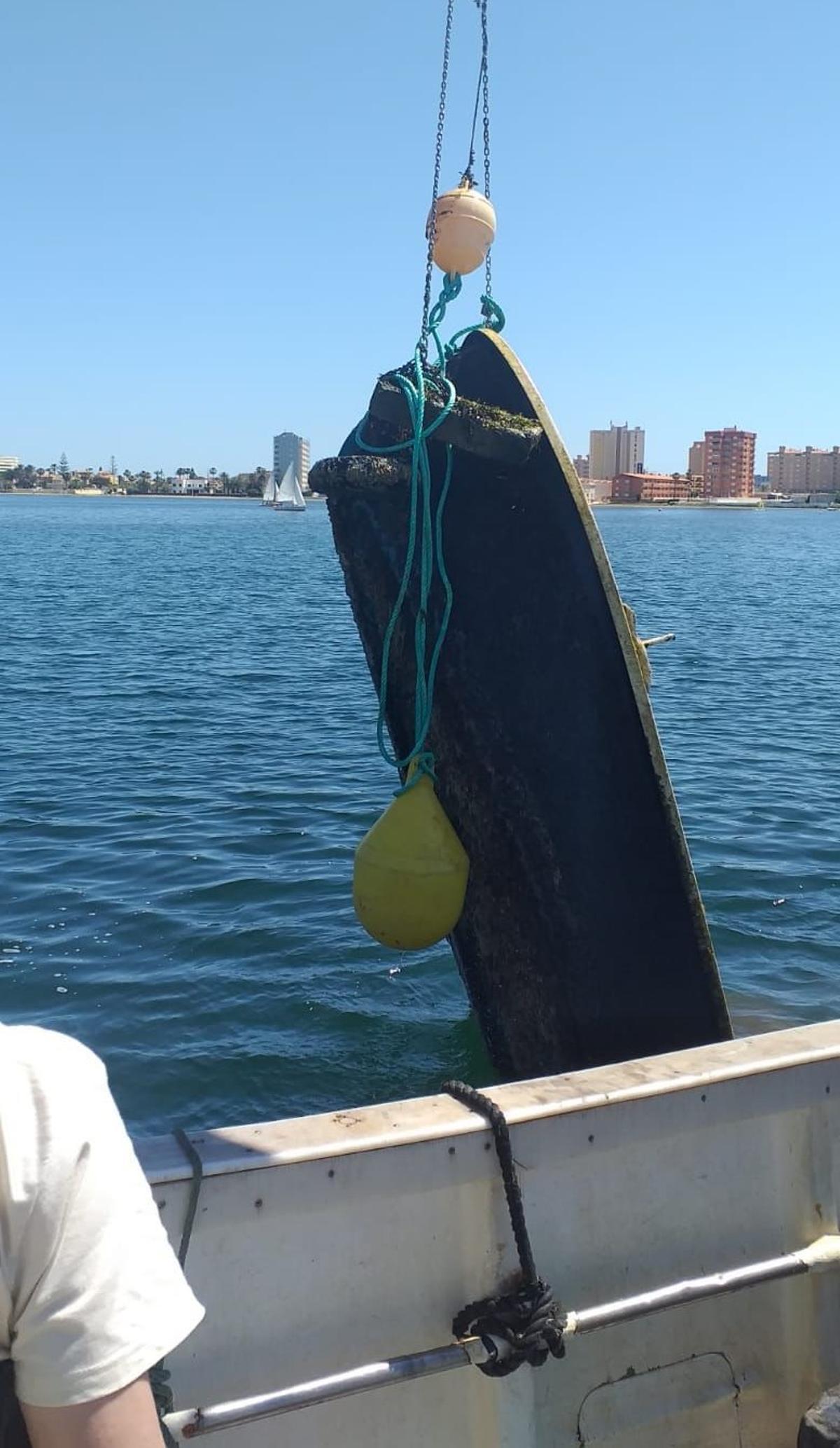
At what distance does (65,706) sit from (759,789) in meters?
10.5

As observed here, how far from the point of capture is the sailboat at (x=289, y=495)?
149 m

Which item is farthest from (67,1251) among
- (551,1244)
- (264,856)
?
(264,856)

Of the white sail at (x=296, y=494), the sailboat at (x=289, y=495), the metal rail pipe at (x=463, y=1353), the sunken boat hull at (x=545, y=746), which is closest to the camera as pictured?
the metal rail pipe at (x=463, y=1353)

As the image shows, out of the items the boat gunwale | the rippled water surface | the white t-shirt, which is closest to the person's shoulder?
the white t-shirt

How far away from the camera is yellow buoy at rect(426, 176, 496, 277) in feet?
14.8

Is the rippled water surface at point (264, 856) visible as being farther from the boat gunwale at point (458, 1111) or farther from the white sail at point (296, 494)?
the white sail at point (296, 494)

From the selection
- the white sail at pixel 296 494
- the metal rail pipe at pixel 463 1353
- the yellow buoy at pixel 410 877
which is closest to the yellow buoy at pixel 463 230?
the yellow buoy at pixel 410 877

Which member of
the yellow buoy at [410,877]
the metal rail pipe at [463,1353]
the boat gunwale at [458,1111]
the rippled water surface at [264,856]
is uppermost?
the yellow buoy at [410,877]

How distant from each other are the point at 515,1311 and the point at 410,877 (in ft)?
4.66

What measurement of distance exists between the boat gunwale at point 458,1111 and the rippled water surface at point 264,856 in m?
3.54

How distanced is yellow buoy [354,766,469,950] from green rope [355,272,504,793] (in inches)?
5.8

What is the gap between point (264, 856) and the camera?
10773 millimetres

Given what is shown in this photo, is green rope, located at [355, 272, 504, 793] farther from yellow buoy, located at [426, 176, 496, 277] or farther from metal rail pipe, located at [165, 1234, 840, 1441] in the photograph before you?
metal rail pipe, located at [165, 1234, 840, 1441]

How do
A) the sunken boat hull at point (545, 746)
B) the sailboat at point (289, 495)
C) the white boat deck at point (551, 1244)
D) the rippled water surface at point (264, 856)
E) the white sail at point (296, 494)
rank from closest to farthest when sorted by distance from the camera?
the white boat deck at point (551, 1244) < the sunken boat hull at point (545, 746) < the rippled water surface at point (264, 856) < the white sail at point (296, 494) < the sailboat at point (289, 495)
